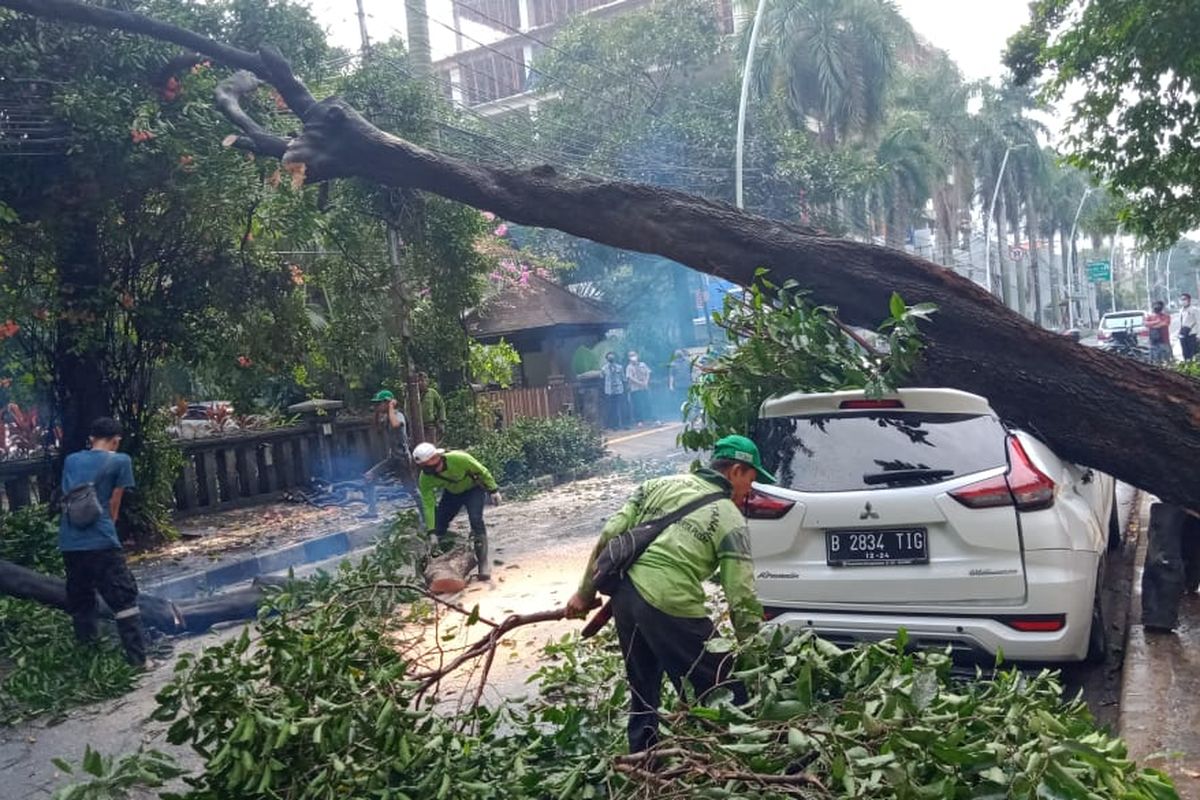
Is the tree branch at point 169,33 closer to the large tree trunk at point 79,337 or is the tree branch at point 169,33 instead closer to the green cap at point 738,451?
the large tree trunk at point 79,337

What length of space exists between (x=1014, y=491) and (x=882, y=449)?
0.66 metres

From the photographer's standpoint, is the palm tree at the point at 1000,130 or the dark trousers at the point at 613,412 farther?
the palm tree at the point at 1000,130

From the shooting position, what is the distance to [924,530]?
513cm

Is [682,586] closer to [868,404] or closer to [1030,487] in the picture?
[868,404]

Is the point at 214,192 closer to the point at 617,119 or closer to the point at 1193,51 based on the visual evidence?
the point at 1193,51

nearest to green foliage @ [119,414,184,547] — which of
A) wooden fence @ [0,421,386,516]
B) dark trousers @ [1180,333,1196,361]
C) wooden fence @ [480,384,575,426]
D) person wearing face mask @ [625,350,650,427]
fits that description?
wooden fence @ [0,421,386,516]

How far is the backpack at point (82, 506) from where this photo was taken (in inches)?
281

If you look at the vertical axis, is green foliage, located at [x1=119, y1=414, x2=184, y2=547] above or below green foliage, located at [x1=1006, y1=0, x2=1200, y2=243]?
below

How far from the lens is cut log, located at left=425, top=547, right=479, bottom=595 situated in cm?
895

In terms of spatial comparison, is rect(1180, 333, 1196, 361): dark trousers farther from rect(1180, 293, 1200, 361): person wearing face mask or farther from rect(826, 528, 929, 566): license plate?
rect(826, 528, 929, 566): license plate

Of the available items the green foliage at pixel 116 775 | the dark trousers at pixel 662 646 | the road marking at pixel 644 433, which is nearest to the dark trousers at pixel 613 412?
the road marking at pixel 644 433

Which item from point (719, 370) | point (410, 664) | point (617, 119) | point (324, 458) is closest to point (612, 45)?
point (617, 119)

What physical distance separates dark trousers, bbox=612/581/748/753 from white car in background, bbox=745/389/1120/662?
1.36m

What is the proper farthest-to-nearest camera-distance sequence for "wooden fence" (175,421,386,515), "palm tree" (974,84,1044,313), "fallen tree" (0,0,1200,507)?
"palm tree" (974,84,1044,313) → "wooden fence" (175,421,386,515) → "fallen tree" (0,0,1200,507)
